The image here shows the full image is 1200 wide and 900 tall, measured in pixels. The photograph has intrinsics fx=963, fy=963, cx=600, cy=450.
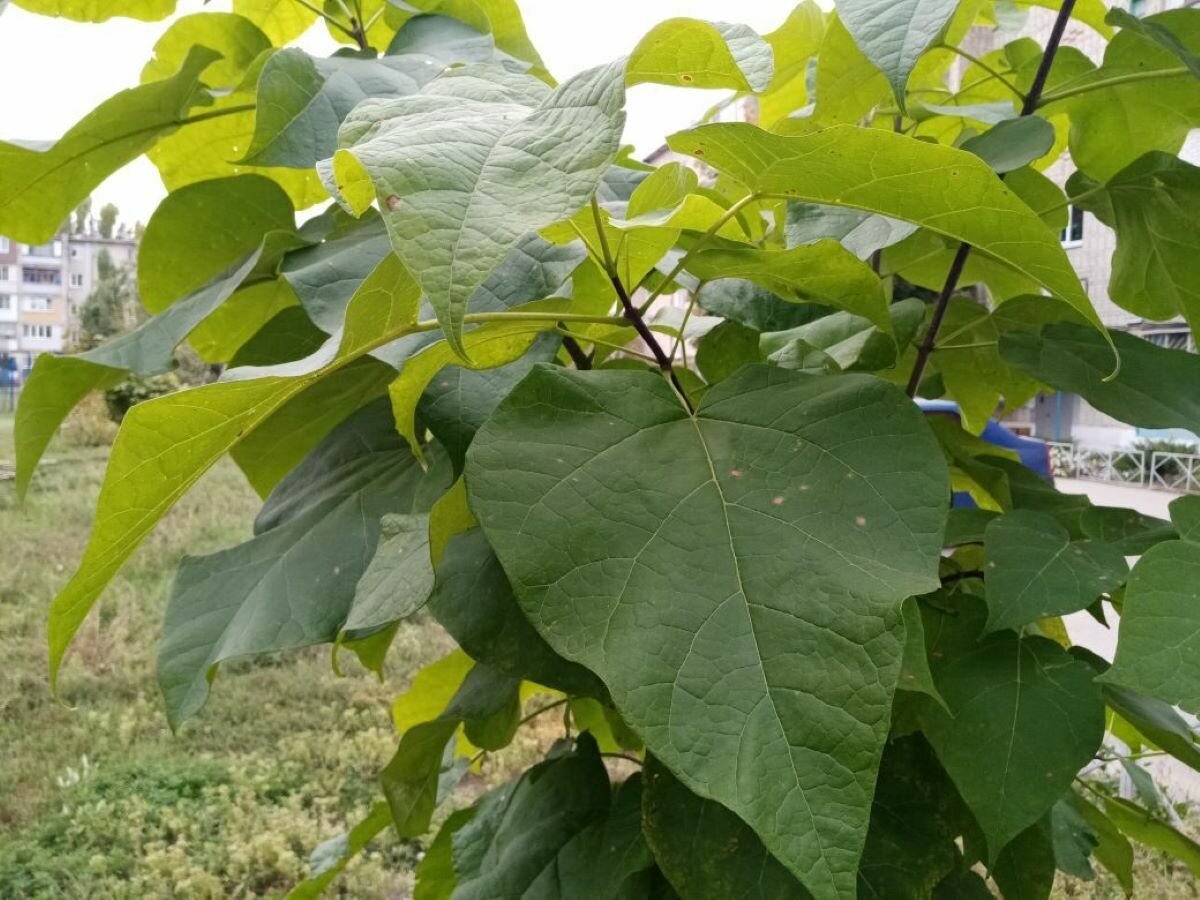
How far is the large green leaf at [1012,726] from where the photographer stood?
0.35m

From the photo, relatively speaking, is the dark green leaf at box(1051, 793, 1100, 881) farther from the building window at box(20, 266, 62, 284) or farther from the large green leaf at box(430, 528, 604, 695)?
the building window at box(20, 266, 62, 284)

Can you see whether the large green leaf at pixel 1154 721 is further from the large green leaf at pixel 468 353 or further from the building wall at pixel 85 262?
the building wall at pixel 85 262

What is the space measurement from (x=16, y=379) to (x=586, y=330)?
224 inches

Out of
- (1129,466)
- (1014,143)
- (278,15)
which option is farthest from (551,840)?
(1129,466)

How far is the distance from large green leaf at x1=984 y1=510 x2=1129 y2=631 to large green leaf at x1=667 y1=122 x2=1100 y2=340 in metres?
0.11

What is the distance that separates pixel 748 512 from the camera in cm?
29

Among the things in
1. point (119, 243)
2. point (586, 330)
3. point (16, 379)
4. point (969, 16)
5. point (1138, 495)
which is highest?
point (969, 16)

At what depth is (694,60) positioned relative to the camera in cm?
28

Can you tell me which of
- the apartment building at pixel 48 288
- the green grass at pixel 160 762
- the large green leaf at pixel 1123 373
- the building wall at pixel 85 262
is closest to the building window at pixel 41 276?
the apartment building at pixel 48 288

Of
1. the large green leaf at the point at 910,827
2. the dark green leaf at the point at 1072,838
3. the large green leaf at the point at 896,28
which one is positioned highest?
the large green leaf at the point at 896,28

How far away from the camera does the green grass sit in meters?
1.72

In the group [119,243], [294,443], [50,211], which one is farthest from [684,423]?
[119,243]

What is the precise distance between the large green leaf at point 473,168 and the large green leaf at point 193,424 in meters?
0.05

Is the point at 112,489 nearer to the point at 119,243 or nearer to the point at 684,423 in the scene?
the point at 684,423
